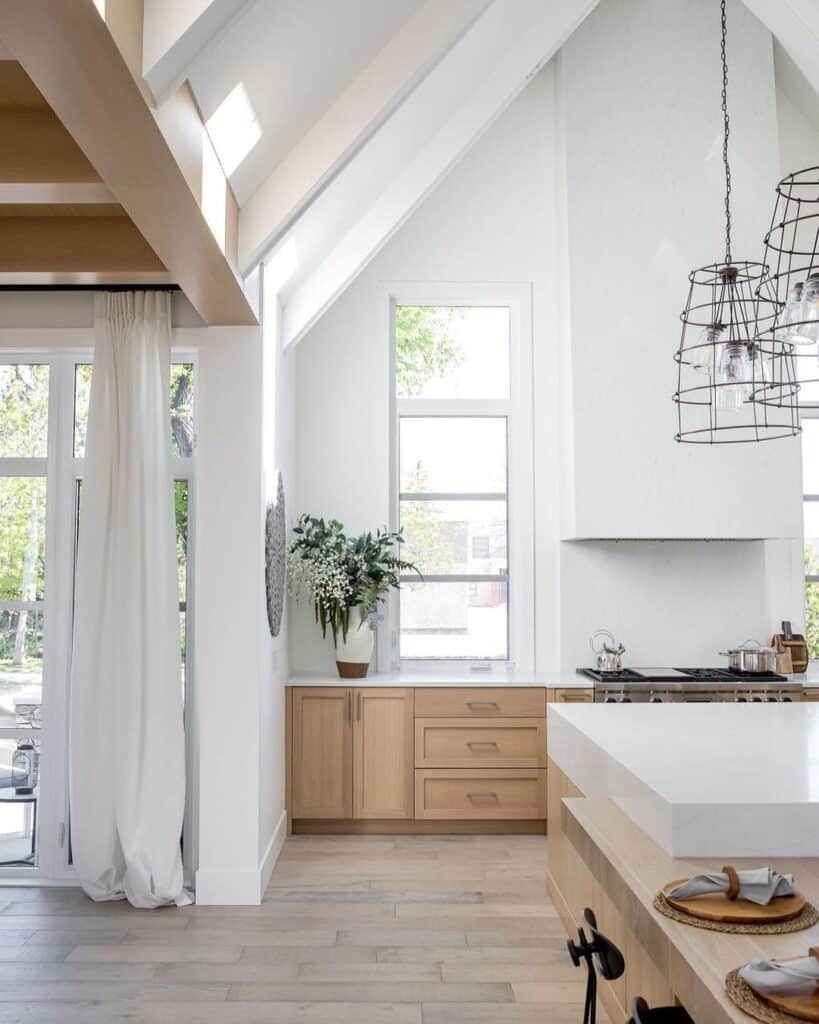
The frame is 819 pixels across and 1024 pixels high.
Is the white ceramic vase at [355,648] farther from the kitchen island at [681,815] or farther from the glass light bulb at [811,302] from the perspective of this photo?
the glass light bulb at [811,302]

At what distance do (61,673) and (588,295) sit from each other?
3.24 m

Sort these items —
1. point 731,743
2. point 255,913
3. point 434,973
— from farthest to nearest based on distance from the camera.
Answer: point 255,913, point 434,973, point 731,743

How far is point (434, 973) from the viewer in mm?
3102

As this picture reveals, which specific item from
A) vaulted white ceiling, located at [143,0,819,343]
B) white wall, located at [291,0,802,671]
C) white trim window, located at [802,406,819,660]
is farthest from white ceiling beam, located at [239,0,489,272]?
white trim window, located at [802,406,819,660]

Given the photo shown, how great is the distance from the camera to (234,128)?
2.76m

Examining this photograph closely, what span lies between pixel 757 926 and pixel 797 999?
278 mm

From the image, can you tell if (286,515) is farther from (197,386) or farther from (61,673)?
(61,673)

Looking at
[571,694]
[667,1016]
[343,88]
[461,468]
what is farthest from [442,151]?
[667,1016]

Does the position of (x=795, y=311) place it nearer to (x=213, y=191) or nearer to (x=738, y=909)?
(x=738, y=909)

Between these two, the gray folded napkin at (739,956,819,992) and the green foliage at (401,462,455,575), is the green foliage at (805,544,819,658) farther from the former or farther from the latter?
the gray folded napkin at (739,956,819,992)

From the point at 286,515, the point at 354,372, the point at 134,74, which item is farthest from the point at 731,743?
the point at 354,372

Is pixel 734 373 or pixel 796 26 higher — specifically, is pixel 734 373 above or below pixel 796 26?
below

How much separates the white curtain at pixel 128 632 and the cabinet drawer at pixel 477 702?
143cm

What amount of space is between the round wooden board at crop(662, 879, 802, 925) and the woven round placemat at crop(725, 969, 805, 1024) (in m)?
0.18
